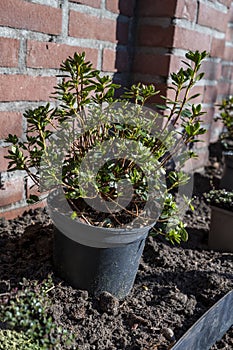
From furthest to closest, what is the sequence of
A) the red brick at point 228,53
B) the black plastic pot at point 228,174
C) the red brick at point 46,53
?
the red brick at point 228,53
the black plastic pot at point 228,174
the red brick at point 46,53

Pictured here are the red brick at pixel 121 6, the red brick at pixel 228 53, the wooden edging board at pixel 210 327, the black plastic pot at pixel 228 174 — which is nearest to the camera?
the wooden edging board at pixel 210 327

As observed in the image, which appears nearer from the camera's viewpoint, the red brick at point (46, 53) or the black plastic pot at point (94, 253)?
the black plastic pot at point (94, 253)

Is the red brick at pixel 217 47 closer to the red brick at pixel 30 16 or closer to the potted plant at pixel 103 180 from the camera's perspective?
the red brick at pixel 30 16

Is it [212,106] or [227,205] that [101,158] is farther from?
[212,106]

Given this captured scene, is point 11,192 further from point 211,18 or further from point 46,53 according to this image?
point 211,18

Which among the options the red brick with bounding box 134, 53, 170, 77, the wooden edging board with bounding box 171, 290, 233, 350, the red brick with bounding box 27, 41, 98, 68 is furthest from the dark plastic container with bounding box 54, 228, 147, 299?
A: the red brick with bounding box 134, 53, 170, 77

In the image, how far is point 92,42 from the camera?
1.75 metres

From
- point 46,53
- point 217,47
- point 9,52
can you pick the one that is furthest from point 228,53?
Result: point 9,52

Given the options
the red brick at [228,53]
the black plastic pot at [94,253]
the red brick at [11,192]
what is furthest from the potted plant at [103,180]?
the red brick at [228,53]

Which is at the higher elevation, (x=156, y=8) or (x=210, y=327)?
(x=156, y=8)

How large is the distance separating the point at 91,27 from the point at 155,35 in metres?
0.33

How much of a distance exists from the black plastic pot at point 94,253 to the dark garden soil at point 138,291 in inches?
1.4

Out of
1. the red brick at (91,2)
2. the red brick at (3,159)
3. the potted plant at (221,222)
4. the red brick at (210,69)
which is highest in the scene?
the red brick at (91,2)

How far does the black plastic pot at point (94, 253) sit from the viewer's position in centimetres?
120
